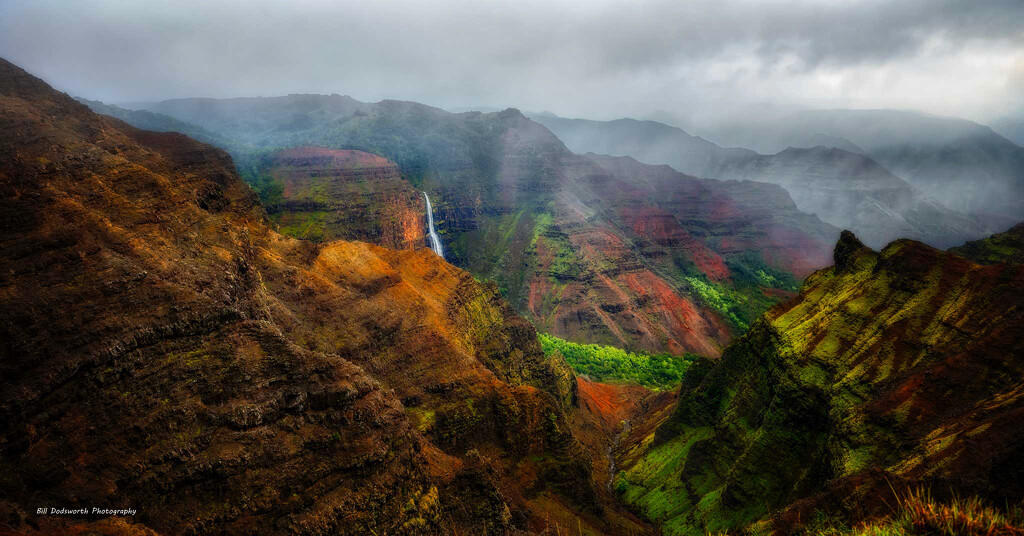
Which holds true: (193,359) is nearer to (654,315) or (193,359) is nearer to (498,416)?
(498,416)

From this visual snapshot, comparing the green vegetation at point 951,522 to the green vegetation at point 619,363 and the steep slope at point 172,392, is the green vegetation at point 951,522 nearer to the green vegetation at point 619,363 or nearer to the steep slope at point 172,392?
the steep slope at point 172,392

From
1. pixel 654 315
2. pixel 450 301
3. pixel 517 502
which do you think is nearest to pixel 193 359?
pixel 517 502

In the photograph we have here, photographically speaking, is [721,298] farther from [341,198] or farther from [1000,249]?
[341,198]

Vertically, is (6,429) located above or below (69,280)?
below

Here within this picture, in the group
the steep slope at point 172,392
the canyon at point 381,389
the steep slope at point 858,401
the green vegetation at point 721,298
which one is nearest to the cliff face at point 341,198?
the canyon at point 381,389

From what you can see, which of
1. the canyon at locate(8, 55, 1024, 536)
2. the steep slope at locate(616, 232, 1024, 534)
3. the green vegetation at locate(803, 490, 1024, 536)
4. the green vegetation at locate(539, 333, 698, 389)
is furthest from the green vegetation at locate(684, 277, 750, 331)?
the green vegetation at locate(803, 490, 1024, 536)

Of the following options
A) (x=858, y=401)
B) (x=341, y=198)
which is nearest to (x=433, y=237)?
(x=341, y=198)

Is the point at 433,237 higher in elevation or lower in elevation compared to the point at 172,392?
lower

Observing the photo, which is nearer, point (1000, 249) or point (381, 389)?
point (381, 389)
